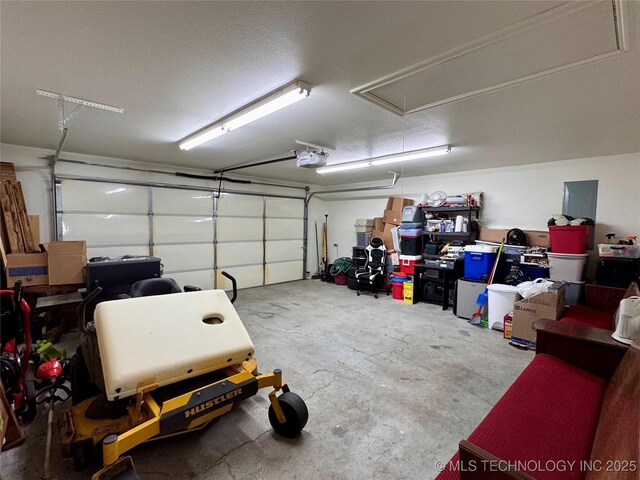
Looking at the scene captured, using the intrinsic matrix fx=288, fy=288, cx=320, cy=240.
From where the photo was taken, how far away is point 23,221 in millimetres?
4055

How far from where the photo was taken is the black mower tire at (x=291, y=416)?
2.04m

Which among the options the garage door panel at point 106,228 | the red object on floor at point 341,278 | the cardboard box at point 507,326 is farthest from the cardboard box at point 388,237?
the garage door panel at point 106,228

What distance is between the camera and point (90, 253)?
16.4ft

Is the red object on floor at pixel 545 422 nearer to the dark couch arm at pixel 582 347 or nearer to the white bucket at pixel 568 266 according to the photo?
the dark couch arm at pixel 582 347

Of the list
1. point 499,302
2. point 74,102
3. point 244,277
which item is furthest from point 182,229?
point 499,302

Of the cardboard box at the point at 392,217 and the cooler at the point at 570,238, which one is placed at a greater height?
the cardboard box at the point at 392,217

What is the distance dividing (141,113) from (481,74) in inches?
123

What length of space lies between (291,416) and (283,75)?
8.17 feet

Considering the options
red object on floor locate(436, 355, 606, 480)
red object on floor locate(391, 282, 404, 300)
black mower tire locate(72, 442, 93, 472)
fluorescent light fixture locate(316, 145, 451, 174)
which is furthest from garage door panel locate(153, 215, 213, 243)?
red object on floor locate(436, 355, 606, 480)

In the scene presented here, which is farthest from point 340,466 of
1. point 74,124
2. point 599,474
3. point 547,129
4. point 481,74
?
point 74,124

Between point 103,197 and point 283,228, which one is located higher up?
point 103,197

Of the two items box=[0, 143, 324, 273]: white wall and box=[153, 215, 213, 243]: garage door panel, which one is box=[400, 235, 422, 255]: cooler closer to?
box=[153, 215, 213, 243]: garage door panel

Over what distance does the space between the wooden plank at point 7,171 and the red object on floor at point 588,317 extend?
7.23 meters

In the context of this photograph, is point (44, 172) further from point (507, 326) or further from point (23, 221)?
point (507, 326)
